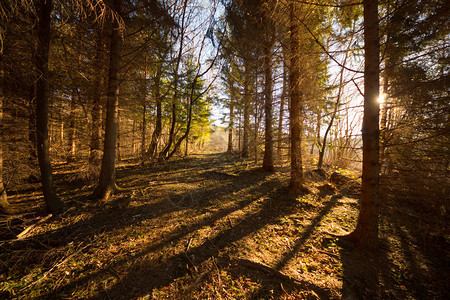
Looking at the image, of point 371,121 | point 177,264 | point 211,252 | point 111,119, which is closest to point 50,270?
point 177,264

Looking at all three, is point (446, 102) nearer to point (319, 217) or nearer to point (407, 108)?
point (407, 108)

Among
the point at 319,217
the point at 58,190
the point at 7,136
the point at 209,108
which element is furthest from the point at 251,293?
the point at 209,108

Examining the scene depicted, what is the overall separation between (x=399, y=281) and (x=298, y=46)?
649 cm

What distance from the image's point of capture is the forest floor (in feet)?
7.81

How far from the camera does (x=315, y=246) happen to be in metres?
3.38

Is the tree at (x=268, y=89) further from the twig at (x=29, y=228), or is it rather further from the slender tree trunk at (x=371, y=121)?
the twig at (x=29, y=228)

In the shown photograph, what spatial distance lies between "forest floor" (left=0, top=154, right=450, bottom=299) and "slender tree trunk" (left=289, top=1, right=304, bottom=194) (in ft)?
2.91

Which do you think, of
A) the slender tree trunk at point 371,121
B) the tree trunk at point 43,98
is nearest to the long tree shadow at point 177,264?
the slender tree trunk at point 371,121

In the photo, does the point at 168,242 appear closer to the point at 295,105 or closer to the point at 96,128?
the point at 295,105

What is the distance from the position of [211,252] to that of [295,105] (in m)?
5.31

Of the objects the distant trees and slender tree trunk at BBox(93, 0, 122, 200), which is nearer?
the distant trees

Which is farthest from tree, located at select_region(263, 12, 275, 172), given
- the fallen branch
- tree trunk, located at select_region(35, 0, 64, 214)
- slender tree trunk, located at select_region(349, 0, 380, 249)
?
tree trunk, located at select_region(35, 0, 64, 214)

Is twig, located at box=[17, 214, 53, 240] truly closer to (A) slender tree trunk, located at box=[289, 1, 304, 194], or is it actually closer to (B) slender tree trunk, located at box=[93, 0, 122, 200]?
(B) slender tree trunk, located at box=[93, 0, 122, 200]

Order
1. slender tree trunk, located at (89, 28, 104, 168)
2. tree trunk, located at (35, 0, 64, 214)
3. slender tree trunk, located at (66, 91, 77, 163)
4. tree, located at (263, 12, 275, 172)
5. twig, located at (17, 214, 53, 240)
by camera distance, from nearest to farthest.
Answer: twig, located at (17, 214, 53, 240) < tree trunk, located at (35, 0, 64, 214) < tree, located at (263, 12, 275, 172) < slender tree trunk, located at (89, 28, 104, 168) < slender tree trunk, located at (66, 91, 77, 163)
